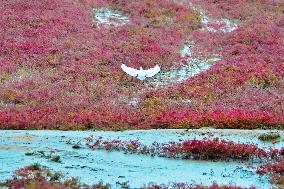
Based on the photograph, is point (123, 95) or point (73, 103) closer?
point (73, 103)

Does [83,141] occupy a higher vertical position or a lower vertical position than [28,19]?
lower

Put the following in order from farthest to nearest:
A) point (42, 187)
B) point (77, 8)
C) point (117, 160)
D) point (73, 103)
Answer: point (77, 8) < point (73, 103) < point (117, 160) < point (42, 187)

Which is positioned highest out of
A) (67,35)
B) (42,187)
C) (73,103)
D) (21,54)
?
(67,35)

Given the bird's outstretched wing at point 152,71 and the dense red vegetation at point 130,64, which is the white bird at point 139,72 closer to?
the bird's outstretched wing at point 152,71

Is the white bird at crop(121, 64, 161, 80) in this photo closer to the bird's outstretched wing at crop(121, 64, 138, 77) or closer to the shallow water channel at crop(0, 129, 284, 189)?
the bird's outstretched wing at crop(121, 64, 138, 77)

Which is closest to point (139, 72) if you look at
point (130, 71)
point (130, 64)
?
point (130, 71)

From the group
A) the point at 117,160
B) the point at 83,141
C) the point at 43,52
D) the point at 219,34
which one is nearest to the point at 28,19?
the point at 43,52

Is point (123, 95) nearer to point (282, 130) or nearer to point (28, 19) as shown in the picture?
point (282, 130)

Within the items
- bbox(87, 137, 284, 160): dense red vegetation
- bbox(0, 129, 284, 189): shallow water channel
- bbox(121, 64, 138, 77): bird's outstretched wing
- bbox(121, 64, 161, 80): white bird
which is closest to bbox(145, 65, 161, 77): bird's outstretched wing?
bbox(121, 64, 161, 80): white bird

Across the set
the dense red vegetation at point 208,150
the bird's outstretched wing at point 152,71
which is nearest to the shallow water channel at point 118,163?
the dense red vegetation at point 208,150
